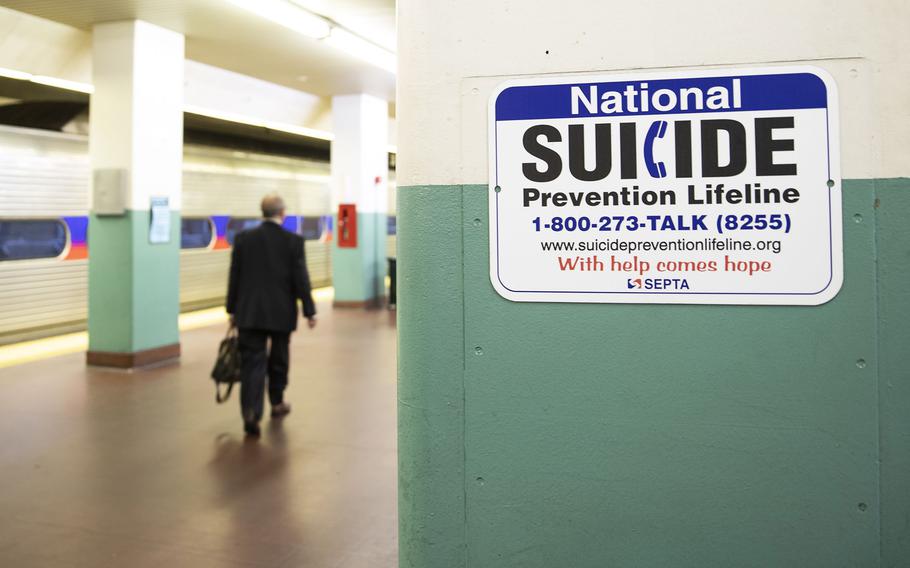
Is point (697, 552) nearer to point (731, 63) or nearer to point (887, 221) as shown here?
point (887, 221)

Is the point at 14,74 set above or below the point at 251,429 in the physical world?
above

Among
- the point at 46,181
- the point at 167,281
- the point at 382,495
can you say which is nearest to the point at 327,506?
the point at 382,495

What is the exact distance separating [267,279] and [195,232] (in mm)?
7463

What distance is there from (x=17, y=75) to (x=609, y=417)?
885 cm

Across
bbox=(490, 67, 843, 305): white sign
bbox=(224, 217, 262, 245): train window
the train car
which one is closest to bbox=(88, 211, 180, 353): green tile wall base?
the train car

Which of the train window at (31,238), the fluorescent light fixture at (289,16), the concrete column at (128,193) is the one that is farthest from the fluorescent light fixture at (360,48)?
the train window at (31,238)

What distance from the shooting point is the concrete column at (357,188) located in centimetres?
1237


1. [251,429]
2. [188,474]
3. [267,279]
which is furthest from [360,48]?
[188,474]

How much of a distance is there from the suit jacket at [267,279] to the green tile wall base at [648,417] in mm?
3598

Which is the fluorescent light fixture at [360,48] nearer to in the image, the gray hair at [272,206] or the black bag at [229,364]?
the gray hair at [272,206]

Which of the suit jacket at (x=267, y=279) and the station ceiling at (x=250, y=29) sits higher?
the station ceiling at (x=250, y=29)

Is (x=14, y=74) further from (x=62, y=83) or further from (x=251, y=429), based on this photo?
(x=251, y=429)

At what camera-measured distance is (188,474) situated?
174 inches

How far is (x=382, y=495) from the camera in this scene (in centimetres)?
405
